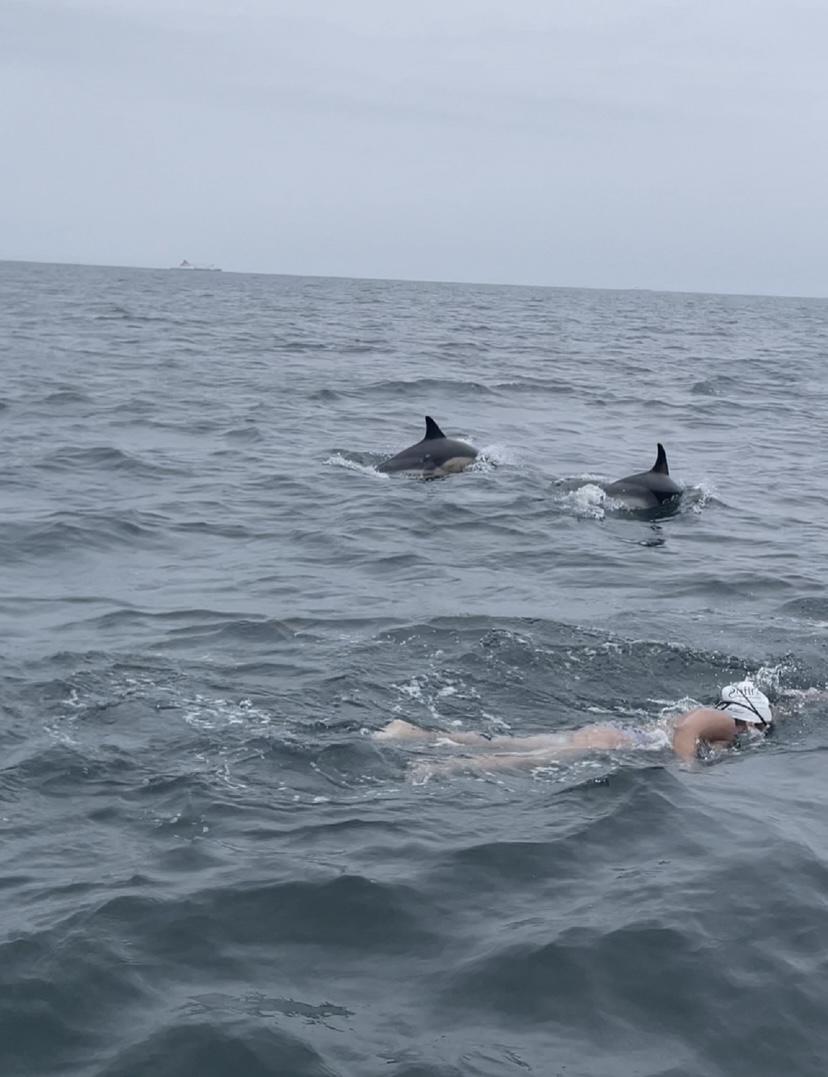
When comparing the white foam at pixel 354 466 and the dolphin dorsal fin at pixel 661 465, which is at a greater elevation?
the dolphin dorsal fin at pixel 661 465

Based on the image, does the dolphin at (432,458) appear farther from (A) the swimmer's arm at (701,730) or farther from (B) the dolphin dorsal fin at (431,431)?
(A) the swimmer's arm at (701,730)

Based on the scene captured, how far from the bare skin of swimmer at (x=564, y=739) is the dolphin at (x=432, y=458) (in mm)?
11637

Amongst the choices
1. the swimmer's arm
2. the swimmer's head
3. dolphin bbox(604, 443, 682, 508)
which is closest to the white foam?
dolphin bbox(604, 443, 682, 508)

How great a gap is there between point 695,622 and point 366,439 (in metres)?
12.9

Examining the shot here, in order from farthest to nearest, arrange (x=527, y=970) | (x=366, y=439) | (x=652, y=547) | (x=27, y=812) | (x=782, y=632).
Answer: (x=366, y=439) → (x=652, y=547) → (x=782, y=632) → (x=27, y=812) → (x=527, y=970)

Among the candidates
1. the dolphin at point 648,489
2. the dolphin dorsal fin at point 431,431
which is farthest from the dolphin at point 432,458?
the dolphin at point 648,489

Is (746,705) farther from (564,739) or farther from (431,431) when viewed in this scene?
(431,431)

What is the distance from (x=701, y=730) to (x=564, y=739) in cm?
107

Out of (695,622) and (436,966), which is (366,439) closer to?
(695,622)

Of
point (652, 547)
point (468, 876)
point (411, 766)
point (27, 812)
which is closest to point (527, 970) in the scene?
point (468, 876)

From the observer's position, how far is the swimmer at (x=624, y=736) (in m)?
9.33

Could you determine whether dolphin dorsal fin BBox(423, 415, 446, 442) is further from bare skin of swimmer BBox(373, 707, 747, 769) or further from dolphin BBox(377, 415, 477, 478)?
bare skin of swimmer BBox(373, 707, 747, 769)

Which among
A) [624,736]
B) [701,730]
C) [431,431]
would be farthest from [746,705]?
[431,431]

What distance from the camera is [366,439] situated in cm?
2506
